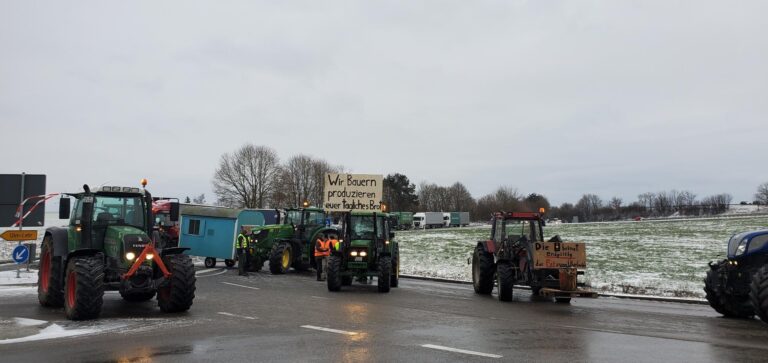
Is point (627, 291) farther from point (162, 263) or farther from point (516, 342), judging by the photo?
point (162, 263)

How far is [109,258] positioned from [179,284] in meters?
1.44

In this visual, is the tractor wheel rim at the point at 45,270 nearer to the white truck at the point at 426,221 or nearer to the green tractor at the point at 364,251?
the green tractor at the point at 364,251

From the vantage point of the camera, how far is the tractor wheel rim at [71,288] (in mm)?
10578

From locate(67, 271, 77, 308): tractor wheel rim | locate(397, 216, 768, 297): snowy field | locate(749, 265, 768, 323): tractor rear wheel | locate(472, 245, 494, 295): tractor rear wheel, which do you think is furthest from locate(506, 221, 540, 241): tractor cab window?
locate(67, 271, 77, 308): tractor wheel rim

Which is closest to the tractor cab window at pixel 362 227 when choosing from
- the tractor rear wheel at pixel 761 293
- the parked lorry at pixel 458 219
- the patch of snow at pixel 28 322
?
the patch of snow at pixel 28 322

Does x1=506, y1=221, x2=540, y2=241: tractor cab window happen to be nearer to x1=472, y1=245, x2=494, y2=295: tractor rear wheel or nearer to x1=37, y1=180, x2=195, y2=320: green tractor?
x1=472, y1=245, x2=494, y2=295: tractor rear wheel

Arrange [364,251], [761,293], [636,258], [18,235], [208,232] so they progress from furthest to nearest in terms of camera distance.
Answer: [636,258]
[208,232]
[18,235]
[364,251]
[761,293]

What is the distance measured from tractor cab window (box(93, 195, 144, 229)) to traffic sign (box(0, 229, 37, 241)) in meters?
7.41

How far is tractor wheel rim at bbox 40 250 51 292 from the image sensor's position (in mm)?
12702

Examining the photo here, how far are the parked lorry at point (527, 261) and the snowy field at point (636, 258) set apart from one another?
12.6 feet

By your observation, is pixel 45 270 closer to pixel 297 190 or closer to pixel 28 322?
pixel 28 322

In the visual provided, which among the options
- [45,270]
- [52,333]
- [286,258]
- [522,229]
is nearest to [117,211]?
[45,270]

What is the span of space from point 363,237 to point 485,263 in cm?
354

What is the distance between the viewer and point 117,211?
1210 centimetres
